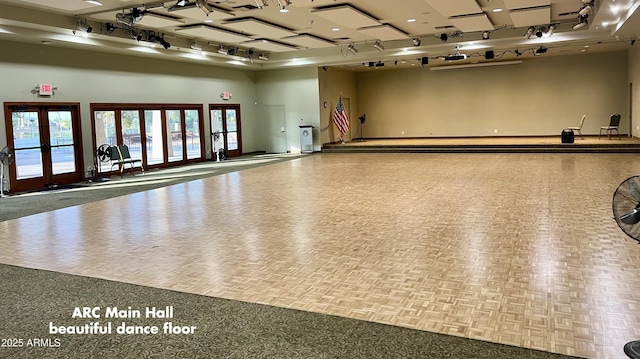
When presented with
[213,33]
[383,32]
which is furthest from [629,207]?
[213,33]

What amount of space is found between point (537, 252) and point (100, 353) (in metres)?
4.01

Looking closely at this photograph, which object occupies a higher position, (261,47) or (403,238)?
(261,47)

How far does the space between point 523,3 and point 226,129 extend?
10841 mm

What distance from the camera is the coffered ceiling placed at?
9.95m

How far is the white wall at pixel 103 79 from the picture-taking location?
35.8ft

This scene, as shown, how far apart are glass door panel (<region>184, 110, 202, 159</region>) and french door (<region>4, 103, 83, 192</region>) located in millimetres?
4214

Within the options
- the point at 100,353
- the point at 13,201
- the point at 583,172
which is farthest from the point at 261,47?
the point at 100,353

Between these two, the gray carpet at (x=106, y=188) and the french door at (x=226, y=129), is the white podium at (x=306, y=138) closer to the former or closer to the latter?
the gray carpet at (x=106, y=188)

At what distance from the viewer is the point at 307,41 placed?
1448 cm

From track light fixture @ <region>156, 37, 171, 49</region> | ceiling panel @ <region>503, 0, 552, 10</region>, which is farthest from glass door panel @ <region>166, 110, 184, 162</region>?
ceiling panel @ <region>503, 0, 552, 10</region>

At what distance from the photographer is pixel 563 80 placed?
1856cm

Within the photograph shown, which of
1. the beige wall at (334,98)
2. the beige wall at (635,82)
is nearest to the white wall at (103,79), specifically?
the beige wall at (334,98)

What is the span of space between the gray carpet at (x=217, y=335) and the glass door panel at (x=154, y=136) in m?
11.1

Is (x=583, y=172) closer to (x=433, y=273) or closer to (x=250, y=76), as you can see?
(x=433, y=273)
